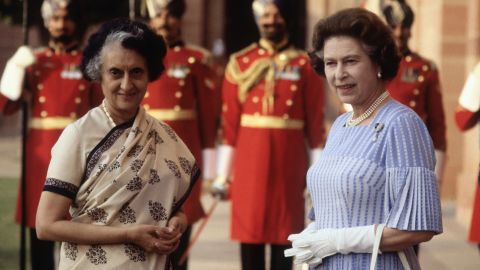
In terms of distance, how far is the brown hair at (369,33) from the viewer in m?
3.57

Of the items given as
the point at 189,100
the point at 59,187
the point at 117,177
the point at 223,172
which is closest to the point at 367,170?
the point at 117,177

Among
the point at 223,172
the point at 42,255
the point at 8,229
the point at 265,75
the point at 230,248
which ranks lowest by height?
the point at 230,248

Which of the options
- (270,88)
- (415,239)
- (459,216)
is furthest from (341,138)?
(459,216)

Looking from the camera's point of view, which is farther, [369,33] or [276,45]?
[276,45]

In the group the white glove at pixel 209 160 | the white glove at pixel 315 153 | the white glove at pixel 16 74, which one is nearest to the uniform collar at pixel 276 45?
the white glove at pixel 315 153

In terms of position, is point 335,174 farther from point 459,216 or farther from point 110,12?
point 110,12

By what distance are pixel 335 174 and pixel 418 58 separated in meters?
3.11

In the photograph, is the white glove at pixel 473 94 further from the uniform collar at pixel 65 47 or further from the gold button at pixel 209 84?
the uniform collar at pixel 65 47

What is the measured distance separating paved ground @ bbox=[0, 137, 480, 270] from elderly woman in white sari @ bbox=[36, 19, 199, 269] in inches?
141

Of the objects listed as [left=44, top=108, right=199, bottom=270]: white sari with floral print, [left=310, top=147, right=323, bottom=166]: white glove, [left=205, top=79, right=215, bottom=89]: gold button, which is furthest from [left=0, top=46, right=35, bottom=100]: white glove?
[left=44, top=108, right=199, bottom=270]: white sari with floral print

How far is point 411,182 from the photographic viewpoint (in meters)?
3.38

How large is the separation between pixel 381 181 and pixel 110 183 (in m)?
0.85

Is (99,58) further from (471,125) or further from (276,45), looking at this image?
(471,125)

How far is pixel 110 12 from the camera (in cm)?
1619
